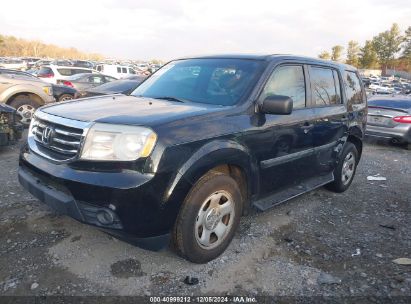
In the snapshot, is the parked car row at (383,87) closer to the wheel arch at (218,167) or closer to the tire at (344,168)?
the tire at (344,168)

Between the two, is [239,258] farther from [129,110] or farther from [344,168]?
[344,168]

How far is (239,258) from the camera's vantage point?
345 cm

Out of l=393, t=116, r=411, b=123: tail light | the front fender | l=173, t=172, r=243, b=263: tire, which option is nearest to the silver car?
l=393, t=116, r=411, b=123: tail light

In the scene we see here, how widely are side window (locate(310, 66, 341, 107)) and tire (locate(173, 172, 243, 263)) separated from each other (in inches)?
69.8

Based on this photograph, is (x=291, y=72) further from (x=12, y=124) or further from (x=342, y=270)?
(x=12, y=124)

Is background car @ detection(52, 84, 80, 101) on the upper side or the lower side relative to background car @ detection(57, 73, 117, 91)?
lower

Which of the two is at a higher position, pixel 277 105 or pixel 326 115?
pixel 277 105

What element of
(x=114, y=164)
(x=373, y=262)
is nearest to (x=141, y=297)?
(x=114, y=164)

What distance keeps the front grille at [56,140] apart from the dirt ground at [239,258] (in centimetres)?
93

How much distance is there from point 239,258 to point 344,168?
8.85 ft

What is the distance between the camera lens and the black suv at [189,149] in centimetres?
271

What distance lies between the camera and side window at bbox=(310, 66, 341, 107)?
174 inches

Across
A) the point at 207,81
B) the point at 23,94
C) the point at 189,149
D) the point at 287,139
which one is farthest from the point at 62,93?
the point at 189,149

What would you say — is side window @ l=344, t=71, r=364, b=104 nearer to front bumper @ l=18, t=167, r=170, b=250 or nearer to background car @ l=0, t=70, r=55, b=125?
front bumper @ l=18, t=167, r=170, b=250
